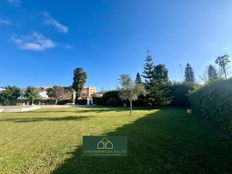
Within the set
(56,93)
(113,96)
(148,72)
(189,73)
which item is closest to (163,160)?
(148,72)

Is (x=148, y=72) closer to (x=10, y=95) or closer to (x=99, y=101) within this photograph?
(x=99, y=101)

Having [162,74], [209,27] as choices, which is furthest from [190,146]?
[162,74]

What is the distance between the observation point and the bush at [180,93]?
2859 centimetres

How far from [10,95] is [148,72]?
37.7 m

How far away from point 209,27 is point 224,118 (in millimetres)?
7292

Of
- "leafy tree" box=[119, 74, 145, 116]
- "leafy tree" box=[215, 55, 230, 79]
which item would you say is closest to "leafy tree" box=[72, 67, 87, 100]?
"leafy tree" box=[215, 55, 230, 79]

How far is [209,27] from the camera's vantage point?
11406mm

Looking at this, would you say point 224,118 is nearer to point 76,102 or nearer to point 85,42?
point 85,42

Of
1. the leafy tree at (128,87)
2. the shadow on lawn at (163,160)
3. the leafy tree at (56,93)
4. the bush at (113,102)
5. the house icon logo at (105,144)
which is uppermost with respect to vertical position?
the leafy tree at (56,93)

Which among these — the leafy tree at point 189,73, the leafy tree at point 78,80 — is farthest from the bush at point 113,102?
the leafy tree at point 189,73

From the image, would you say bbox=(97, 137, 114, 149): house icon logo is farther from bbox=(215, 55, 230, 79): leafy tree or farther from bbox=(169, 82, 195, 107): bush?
bbox=(215, 55, 230, 79): leafy tree

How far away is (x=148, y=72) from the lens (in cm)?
2864

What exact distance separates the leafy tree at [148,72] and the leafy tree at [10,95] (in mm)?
36713

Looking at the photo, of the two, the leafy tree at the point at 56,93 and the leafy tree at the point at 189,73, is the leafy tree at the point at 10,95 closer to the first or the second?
the leafy tree at the point at 56,93
